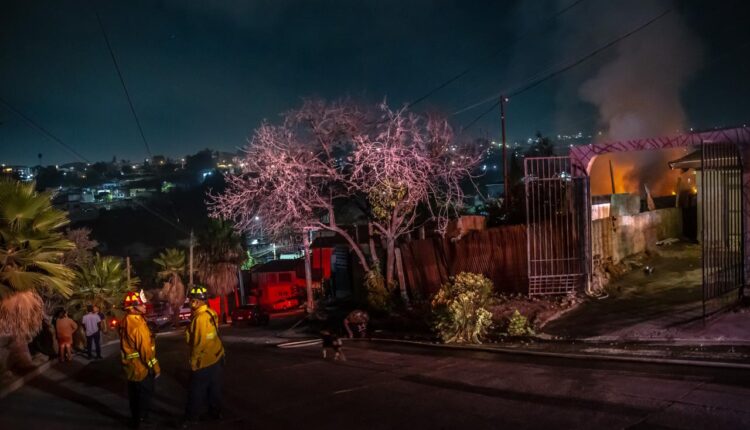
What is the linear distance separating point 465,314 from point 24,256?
28.1ft

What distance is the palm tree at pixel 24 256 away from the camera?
1038cm

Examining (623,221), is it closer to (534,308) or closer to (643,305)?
(643,305)

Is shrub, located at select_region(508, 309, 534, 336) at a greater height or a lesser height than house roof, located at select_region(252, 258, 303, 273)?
greater

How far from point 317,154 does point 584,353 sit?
10.6 metres

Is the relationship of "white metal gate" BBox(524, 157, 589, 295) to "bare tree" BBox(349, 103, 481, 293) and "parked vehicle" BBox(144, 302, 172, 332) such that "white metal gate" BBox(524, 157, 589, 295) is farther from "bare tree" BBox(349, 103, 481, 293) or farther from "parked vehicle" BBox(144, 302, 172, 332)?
"parked vehicle" BBox(144, 302, 172, 332)

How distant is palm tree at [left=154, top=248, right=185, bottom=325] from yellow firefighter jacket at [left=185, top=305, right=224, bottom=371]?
117 ft

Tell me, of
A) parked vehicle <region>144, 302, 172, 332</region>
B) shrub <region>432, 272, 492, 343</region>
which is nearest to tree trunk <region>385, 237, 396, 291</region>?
shrub <region>432, 272, 492, 343</region>

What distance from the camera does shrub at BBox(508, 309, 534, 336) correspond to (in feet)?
38.8

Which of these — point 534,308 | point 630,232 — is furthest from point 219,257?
point 534,308

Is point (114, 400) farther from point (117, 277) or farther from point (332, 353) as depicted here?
point (117, 277)

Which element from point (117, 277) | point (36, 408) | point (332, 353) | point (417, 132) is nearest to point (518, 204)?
point (417, 132)

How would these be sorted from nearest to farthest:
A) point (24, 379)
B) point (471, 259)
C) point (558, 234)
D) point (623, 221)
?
point (24, 379) → point (558, 234) → point (471, 259) → point (623, 221)

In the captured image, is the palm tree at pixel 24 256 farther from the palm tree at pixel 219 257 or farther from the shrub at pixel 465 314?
the palm tree at pixel 219 257

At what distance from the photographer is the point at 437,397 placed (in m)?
7.39
